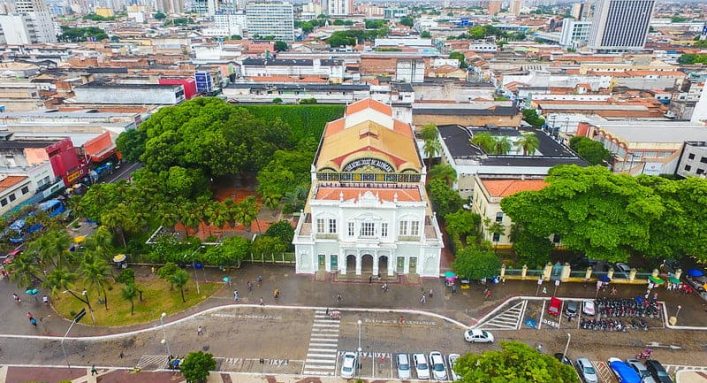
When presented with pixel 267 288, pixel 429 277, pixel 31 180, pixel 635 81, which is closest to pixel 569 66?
pixel 635 81

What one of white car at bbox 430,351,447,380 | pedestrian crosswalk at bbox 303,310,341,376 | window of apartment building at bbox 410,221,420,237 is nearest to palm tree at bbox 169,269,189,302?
pedestrian crosswalk at bbox 303,310,341,376

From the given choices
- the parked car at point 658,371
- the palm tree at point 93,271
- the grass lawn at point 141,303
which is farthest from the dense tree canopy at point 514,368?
the palm tree at point 93,271

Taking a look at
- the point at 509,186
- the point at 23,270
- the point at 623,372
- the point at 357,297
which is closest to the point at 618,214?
the point at 509,186

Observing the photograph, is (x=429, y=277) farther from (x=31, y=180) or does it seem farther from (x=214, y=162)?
(x=31, y=180)

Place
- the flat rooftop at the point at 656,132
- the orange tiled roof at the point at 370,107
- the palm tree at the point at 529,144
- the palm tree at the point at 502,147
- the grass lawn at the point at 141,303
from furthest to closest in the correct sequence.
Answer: the flat rooftop at the point at 656,132 < the orange tiled roof at the point at 370,107 < the palm tree at the point at 502,147 < the palm tree at the point at 529,144 < the grass lawn at the point at 141,303

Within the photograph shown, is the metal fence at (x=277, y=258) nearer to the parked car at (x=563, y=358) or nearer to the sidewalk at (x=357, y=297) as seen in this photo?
the sidewalk at (x=357, y=297)

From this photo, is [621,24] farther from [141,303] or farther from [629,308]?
[141,303]

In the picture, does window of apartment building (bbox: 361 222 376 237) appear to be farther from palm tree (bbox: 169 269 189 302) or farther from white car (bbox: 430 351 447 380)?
palm tree (bbox: 169 269 189 302)
